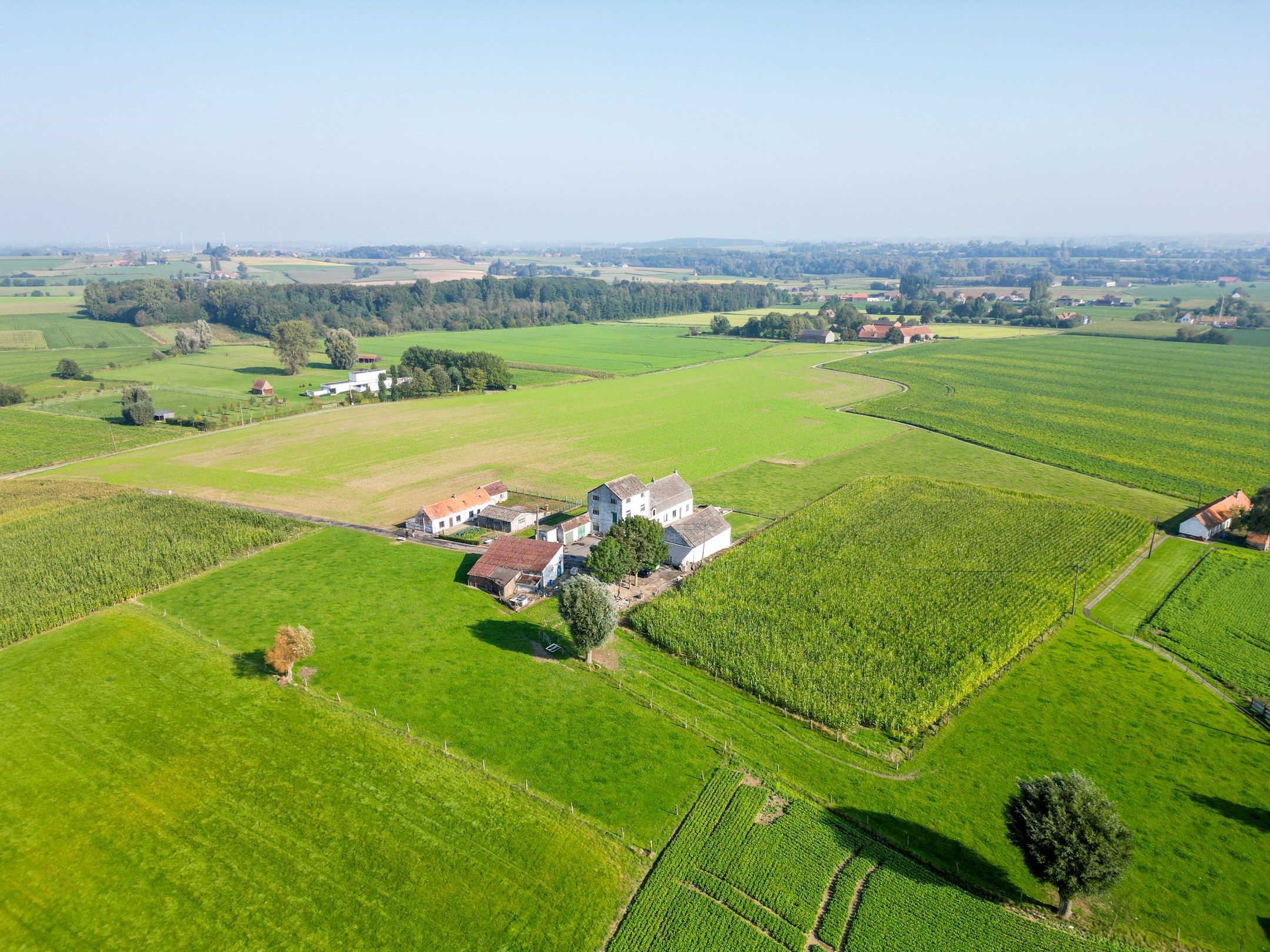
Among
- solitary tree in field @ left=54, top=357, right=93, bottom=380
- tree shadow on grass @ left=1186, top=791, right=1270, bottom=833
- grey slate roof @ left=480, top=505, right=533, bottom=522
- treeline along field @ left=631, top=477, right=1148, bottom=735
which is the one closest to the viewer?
tree shadow on grass @ left=1186, top=791, right=1270, bottom=833

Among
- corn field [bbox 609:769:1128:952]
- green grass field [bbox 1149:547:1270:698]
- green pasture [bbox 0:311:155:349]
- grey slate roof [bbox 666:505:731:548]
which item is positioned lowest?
corn field [bbox 609:769:1128:952]

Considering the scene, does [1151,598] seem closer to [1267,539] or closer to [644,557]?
[1267,539]

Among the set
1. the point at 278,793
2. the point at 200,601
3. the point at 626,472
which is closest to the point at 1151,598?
the point at 626,472

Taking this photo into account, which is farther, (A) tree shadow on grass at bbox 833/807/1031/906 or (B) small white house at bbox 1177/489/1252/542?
(B) small white house at bbox 1177/489/1252/542

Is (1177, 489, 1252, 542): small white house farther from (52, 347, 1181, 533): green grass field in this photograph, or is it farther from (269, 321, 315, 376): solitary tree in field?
(269, 321, 315, 376): solitary tree in field

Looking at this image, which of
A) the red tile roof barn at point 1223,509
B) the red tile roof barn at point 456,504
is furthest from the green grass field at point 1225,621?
the red tile roof barn at point 456,504

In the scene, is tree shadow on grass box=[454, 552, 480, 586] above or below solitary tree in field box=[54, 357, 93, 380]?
below

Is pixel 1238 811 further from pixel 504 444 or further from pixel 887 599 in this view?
pixel 504 444

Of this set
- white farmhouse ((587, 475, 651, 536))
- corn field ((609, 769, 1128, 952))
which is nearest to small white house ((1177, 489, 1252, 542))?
white farmhouse ((587, 475, 651, 536))
